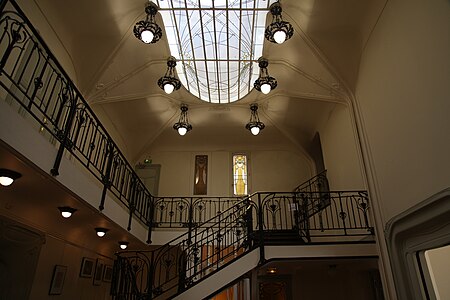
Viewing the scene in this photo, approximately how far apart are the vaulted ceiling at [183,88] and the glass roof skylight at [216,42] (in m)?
0.34

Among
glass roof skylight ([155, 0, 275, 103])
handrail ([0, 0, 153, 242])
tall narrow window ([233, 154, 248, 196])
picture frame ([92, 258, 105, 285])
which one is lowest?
picture frame ([92, 258, 105, 285])

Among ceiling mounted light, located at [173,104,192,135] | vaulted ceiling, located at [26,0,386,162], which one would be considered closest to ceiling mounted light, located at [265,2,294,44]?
vaulted ceiling, located at [26,0,386,162]

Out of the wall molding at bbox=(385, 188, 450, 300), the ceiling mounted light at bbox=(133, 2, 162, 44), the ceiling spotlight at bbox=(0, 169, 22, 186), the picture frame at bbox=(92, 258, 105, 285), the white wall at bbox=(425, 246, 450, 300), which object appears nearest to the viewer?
the ceiling spotlight at bbox=(0, 169, 22, 186)

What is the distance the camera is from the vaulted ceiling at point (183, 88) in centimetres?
598

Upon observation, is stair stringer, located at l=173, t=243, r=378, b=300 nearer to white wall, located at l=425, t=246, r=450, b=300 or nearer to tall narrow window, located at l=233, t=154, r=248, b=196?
white wall, located at l=425, t=246, r=450, b=300

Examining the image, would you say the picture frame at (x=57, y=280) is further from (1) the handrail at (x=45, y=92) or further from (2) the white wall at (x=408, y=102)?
(2) the white wall at (x=408, y=102)

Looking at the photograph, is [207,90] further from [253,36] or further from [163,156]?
[163,156]

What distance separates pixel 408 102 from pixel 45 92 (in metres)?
5.02

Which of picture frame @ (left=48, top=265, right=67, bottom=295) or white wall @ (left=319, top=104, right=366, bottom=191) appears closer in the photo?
picture frame @ (left=48, top=265, right=67, bottom=295)

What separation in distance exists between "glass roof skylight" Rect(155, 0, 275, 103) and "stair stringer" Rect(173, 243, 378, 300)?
4.69 m

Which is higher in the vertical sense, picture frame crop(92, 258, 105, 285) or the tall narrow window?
the tall narrow window

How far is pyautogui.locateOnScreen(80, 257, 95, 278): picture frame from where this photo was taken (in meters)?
6.64

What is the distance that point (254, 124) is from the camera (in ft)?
27.0

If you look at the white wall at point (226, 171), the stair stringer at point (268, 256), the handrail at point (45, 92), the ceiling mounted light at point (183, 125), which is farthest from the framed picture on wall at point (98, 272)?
the ceiling mounted light at point (183, 125)
